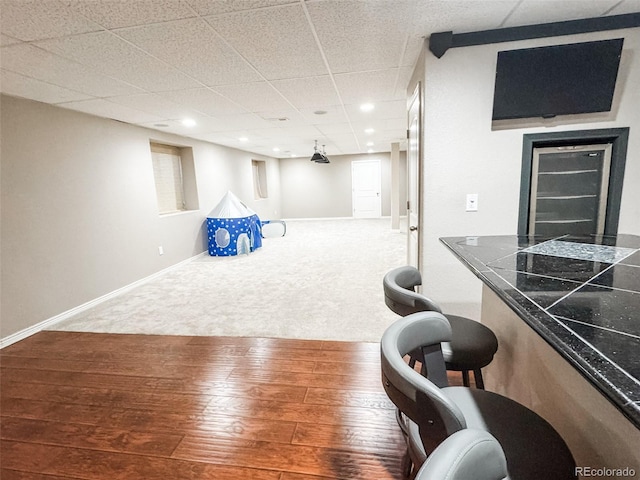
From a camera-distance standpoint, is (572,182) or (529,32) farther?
(572,182)

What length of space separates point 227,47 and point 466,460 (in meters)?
2.57


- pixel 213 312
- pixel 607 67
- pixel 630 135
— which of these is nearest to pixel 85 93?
pixel 213 312

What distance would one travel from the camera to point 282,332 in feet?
9.58

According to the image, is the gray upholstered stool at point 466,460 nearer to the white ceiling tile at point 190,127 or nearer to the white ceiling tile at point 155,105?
the white ceiling tile at point 155,105

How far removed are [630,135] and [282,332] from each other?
3.09 meters

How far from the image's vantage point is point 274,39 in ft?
6.91

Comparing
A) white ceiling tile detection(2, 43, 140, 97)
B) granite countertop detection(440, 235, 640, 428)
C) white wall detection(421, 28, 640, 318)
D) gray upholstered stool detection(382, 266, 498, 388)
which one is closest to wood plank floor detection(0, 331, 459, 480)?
gray upholstered stool detection(382, 266, 498, 388)

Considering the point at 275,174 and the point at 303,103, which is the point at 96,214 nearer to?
the point at 303,103

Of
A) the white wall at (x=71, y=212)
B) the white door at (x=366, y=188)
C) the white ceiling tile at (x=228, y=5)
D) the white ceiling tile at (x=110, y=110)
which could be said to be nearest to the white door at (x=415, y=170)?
the white ceiling tile at (x=228, y=5)

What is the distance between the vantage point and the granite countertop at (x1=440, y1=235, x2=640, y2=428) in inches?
22.8

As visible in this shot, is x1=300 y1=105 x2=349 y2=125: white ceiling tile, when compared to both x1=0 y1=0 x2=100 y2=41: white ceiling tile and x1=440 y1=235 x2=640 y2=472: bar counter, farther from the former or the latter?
x1=440 y1=235 x2=640 y2=472: bar counter

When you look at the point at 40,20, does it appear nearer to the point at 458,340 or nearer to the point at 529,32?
the point at 458,340

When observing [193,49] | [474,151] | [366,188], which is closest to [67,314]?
[193,49]

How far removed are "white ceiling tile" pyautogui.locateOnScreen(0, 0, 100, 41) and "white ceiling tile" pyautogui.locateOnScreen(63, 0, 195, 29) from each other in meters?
0.08
